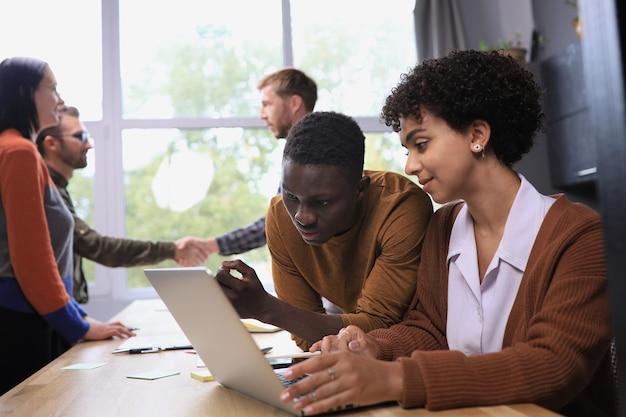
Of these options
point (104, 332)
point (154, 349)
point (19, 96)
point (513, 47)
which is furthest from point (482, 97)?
point (513, 47)

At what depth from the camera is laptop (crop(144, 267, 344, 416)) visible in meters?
0.92

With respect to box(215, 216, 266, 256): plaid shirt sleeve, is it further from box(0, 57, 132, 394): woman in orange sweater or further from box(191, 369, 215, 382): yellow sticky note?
box(191, 369, 215, 382): yellow sticky note

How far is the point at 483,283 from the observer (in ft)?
4.12

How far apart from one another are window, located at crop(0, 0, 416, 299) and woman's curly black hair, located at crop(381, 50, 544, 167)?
10.2 ft

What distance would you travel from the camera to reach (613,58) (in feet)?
1.75

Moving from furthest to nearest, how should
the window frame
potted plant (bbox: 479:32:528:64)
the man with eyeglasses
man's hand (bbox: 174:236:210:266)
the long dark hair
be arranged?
1. the window frame
2. potted plant (bbox: 479:32:528:64)
3. man's hand (bbox: 174:236:210:266)
4. the man with eyeglasses
5. the long dark hair

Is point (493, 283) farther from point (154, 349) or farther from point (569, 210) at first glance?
point (154, 349)

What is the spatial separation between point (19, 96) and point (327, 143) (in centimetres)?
130

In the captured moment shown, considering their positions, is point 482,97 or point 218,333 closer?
point 218,333

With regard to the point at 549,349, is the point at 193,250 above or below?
above

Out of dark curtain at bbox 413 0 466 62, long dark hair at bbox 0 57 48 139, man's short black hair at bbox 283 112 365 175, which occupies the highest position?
dark curtain at bbox 413 0 466 62

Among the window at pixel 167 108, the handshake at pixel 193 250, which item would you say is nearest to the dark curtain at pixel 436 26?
the window at pixel 167 108

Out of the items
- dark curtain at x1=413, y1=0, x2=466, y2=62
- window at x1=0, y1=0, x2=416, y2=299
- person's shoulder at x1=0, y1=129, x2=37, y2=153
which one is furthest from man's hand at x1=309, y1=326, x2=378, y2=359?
dark curtain at x1=413, y1=0, x2=466, y2=62

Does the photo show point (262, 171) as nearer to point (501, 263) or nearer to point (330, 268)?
point (330, 268)
